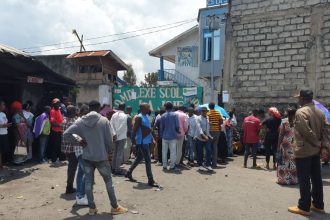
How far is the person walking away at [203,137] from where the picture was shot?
10.8 meters

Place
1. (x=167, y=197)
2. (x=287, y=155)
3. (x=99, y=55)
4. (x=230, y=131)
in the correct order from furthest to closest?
(x=99, y=55)
(x=230, y=131)
(x=287, y=155)
(x=167, y=197)

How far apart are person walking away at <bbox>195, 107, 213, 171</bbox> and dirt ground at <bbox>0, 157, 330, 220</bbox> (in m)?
0.59

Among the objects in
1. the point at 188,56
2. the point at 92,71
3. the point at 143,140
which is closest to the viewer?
the point at 143,140

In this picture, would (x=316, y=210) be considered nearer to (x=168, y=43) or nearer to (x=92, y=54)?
(x=92, y=54)

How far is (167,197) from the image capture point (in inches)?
300

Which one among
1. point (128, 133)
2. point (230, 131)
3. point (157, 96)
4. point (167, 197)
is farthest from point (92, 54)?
point (167, 197)

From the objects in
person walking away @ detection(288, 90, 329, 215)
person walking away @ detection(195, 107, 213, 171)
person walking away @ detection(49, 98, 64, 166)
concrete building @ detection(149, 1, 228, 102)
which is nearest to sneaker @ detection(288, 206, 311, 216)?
person walking away @ detection(288, 90, 329, 215)

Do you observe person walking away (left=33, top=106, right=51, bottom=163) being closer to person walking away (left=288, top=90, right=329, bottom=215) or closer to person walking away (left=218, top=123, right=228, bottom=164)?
person walking away (left=218, top=123, right=228, bottom=164)

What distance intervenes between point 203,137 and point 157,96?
23.9 ft

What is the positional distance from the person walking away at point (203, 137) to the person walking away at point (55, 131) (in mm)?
3835

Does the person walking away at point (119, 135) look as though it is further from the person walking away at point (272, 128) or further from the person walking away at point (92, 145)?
the person walking away at point (272, 128)

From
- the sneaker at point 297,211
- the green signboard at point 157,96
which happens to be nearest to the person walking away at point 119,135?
the sneaker at point 297,211

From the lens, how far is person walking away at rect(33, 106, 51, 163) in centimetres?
1124

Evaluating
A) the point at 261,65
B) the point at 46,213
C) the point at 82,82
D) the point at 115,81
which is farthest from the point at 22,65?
the point at 115,81
